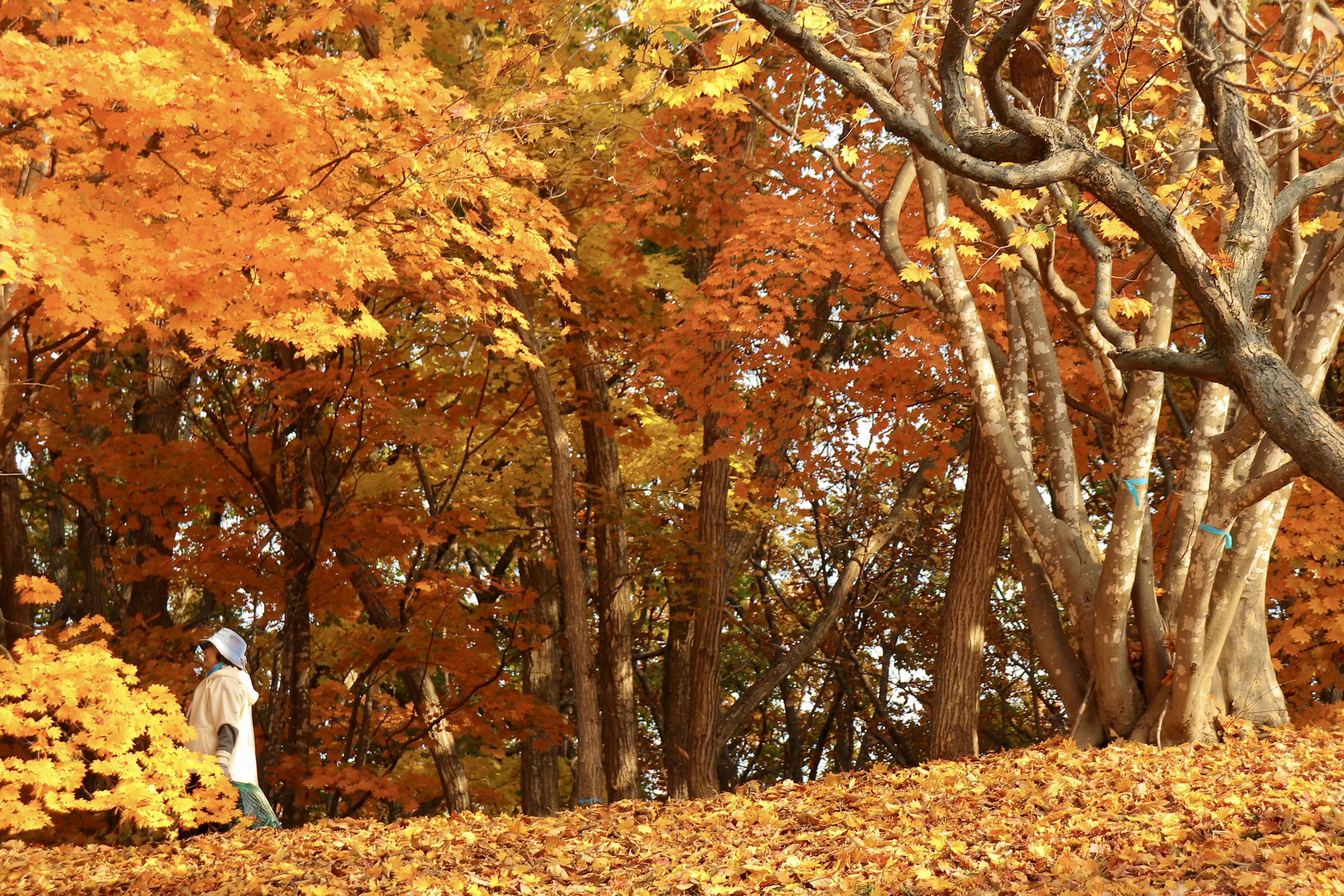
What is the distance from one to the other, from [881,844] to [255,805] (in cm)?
391

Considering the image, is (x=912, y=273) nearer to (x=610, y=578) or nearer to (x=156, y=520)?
(x=610, y=578)

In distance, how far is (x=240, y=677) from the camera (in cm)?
629

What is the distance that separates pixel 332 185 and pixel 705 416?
14.6ft

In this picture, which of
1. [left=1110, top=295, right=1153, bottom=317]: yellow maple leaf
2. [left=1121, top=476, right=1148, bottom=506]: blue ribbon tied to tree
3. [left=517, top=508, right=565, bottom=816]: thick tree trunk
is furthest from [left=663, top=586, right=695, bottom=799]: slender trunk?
[left=1110, top=295, right=1153, bottom=317]: yellow maple leaf

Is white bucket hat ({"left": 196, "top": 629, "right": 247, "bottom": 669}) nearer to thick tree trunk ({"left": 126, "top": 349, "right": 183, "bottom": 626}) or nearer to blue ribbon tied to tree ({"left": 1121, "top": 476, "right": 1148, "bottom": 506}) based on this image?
thick tree trunk ({"left": 126, "top": 349, "right": 183, "bottom": 626})

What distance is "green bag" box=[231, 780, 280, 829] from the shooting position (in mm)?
6301

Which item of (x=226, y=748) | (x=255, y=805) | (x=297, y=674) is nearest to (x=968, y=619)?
(x=255, y=805)

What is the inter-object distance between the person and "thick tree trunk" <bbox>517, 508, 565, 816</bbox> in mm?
Result: 4460

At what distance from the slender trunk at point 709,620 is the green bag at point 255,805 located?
4259mm

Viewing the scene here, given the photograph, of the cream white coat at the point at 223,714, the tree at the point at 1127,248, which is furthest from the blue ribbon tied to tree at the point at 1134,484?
the cream white coat at the point at 223,714

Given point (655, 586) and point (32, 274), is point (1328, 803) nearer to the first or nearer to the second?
point (32, 274)

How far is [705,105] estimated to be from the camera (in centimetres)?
970

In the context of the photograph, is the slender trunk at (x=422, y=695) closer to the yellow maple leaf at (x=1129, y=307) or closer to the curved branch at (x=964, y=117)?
the yellow maple leaf at (x=1129, y=307)

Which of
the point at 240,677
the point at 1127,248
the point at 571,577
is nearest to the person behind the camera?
the point at 240,677
